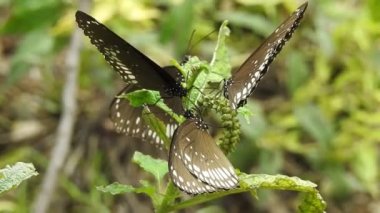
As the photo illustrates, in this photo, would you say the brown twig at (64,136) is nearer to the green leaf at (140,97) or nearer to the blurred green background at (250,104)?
the blurred green background at (250,104)

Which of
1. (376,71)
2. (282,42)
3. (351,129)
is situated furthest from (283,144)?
(282,42)

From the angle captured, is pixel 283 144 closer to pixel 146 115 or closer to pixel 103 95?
pixel 103 95

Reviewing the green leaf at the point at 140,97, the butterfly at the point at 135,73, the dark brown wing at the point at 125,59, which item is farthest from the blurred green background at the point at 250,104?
the green leaf at the point at 140,97

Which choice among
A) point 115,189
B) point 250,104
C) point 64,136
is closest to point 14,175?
point 115,189

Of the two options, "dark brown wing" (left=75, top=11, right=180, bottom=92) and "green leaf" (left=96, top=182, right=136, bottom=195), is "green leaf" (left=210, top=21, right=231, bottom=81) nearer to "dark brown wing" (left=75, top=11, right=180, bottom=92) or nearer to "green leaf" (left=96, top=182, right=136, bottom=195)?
"dark brown wing" (left=75, top=11, right=180, bottom=92)

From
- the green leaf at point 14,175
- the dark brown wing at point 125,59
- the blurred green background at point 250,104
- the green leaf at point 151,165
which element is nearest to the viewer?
the green leaf at point 14,175

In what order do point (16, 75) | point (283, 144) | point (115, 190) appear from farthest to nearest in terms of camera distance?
point (283, 144)
point (16, 75)
point (115, 190)

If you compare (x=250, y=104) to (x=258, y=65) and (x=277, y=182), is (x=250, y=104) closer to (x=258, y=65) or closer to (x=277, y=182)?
(x=258, y=65)
